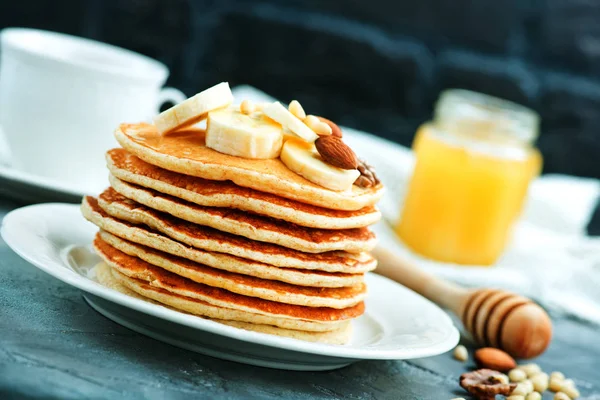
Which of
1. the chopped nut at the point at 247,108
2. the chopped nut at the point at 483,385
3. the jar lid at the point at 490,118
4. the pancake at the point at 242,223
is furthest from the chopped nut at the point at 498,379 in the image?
the jar lid at the point at 490,118

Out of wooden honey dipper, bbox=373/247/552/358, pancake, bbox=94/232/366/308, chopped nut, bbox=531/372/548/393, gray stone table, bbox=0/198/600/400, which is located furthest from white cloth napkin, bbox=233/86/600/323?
pancake, bbox=94/232/366/308

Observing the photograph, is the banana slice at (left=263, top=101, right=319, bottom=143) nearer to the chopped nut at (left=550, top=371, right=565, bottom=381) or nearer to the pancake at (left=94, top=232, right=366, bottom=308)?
the pancake at (left=94, top=232, right=366, bottom=308)

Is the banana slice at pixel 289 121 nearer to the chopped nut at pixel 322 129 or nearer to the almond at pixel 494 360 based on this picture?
the chopped nut at pixel 322 129

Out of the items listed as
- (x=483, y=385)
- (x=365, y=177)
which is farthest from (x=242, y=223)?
(x=483, y=385)

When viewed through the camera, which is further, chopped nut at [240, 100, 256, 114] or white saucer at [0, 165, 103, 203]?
white saucer at [0, 165, 103, 203]

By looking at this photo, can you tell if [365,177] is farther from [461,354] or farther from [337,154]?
[461,354]

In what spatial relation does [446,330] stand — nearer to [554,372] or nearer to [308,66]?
[554,372]
